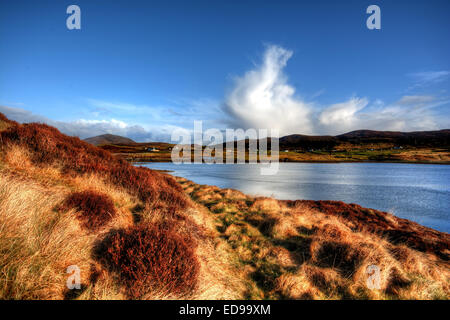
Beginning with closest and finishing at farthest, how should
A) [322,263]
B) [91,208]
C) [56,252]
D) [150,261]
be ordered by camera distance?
[56,252], [150,261], [91,208], [322,263]

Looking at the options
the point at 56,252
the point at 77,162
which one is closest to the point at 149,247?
the point at 56,252

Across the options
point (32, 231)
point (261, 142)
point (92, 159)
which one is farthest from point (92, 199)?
point (261, 142)

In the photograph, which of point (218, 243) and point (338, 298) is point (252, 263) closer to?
point (218, 243)

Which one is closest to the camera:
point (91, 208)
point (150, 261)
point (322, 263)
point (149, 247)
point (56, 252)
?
point (56, 252)

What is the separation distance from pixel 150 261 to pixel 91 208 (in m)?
3.02

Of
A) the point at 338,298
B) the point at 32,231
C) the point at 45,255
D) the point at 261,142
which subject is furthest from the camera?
the point at 261,142

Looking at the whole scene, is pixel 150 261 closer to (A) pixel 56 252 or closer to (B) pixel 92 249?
(B) pixel 92 249

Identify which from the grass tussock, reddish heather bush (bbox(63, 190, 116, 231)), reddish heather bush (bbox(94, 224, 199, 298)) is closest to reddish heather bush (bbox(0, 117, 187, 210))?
the grass tussock

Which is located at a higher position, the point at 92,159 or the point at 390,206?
the point at 92,159

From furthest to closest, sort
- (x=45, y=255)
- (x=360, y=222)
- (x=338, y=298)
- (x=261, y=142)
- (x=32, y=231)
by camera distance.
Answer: (x=261, y=142)
(x=360, y=222)
(x=338, y=298)
(x=32, y=231)
(x=45, y=255)

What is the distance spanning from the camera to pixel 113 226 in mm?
5066

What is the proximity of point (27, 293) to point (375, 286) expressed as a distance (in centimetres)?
712

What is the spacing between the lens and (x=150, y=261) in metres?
3.55

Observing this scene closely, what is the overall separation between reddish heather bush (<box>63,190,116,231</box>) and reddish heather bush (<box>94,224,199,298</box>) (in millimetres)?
857
